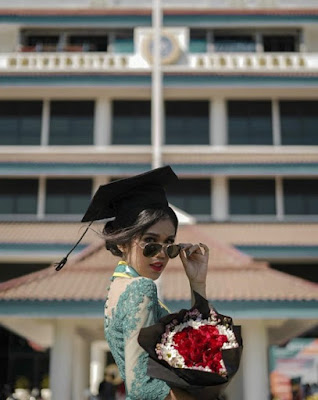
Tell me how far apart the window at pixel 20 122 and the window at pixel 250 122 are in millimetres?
6899

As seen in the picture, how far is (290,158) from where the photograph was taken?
79.0 feet

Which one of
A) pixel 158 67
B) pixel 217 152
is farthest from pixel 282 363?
pixel 158 67

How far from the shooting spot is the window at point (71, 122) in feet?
82.1

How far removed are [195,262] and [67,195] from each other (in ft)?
72.3

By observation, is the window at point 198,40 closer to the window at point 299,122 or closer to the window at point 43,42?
the window at point 299,122

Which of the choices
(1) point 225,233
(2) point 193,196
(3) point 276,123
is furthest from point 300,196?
(2) point 193,196

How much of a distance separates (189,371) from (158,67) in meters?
14.0

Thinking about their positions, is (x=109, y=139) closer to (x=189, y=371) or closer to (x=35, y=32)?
(x=35, y=32)

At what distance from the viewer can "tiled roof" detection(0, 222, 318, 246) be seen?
72.8 feet

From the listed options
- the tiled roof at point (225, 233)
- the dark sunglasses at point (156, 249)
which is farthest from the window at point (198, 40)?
the dark sunglasses at point (156, 249)

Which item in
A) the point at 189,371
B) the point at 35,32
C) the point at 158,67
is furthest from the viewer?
the point at 35,32

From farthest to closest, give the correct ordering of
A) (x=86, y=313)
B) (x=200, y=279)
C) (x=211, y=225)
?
(x=211, y=225) < (x=86, y=313) < (x=200, y=279)

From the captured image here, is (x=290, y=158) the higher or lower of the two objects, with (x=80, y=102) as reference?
lower
